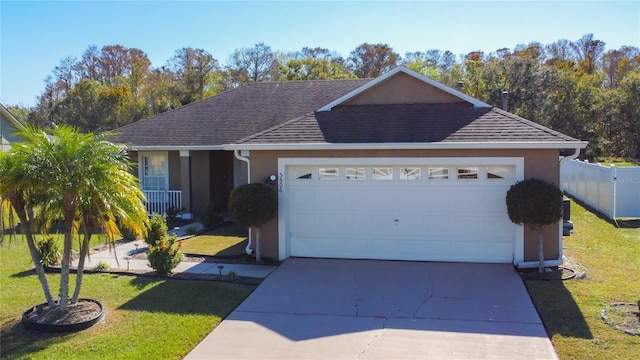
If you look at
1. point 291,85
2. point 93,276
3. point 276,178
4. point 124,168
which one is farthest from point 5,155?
point 291,85

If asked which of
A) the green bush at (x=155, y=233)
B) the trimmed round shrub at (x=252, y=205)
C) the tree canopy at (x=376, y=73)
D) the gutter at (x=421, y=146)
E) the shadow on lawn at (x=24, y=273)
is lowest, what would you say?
the shadow on lawn at (x=24, y=273)

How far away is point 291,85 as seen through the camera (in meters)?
20.3

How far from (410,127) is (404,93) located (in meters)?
1.73

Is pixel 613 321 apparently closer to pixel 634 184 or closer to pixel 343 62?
pixel 634 184

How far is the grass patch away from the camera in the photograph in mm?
11743

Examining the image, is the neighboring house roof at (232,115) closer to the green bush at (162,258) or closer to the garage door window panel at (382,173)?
the green bush at (162,258)

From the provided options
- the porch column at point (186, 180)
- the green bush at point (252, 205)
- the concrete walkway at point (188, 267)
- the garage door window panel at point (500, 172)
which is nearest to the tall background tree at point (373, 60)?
the porch column at point (186, 180)

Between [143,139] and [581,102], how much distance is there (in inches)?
1209

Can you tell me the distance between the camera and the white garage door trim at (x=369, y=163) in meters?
9.84

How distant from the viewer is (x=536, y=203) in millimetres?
9055

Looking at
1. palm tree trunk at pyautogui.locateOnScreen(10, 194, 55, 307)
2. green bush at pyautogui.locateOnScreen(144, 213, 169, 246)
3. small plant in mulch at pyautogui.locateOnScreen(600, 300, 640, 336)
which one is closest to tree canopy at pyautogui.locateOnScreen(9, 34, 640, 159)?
green bush at pyautogui.locateOnScreen(144, 213, 169, 246)

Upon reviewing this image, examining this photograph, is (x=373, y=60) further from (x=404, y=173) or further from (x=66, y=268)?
(x=66, y=268)

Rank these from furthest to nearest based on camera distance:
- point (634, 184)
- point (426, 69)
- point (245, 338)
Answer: point (426, 69), point (634, 184), point (245, 338)

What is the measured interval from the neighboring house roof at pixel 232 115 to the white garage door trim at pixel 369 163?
234 inches
